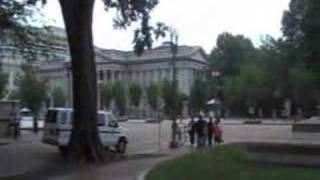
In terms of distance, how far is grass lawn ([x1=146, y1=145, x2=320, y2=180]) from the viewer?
1691 centimetres

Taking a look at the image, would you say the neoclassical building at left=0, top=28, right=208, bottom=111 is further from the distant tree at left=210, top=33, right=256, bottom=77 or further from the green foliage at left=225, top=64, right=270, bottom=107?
the green foliage at left=225, top=64, right=270, bottom=107

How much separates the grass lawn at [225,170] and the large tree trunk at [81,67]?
16.7ft

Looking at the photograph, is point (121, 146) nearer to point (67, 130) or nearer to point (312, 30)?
point (67, 130)

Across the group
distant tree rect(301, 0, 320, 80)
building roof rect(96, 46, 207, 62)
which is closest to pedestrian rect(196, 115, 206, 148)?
distant tree rect(301, 0, 320, 80)

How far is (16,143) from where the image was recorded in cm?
4147

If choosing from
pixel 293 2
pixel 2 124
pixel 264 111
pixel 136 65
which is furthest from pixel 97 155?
pixel 136 65

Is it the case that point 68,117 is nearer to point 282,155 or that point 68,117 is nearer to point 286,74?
point 282,155

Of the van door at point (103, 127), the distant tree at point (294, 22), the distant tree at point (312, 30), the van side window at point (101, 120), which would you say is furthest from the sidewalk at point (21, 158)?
the distant tree at point (294, 22)

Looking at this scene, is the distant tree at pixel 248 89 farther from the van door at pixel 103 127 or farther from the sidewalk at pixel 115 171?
the sidewalk at pixel 115 171

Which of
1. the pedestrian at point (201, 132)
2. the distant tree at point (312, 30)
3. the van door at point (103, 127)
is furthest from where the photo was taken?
the distant tree at point (312, 30)

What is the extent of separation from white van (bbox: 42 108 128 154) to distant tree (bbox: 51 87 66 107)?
342 feet

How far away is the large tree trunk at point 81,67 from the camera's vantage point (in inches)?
1073

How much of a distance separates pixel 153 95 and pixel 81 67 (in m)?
109

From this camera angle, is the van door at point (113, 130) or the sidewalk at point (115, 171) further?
the van door at point (113, 130)
